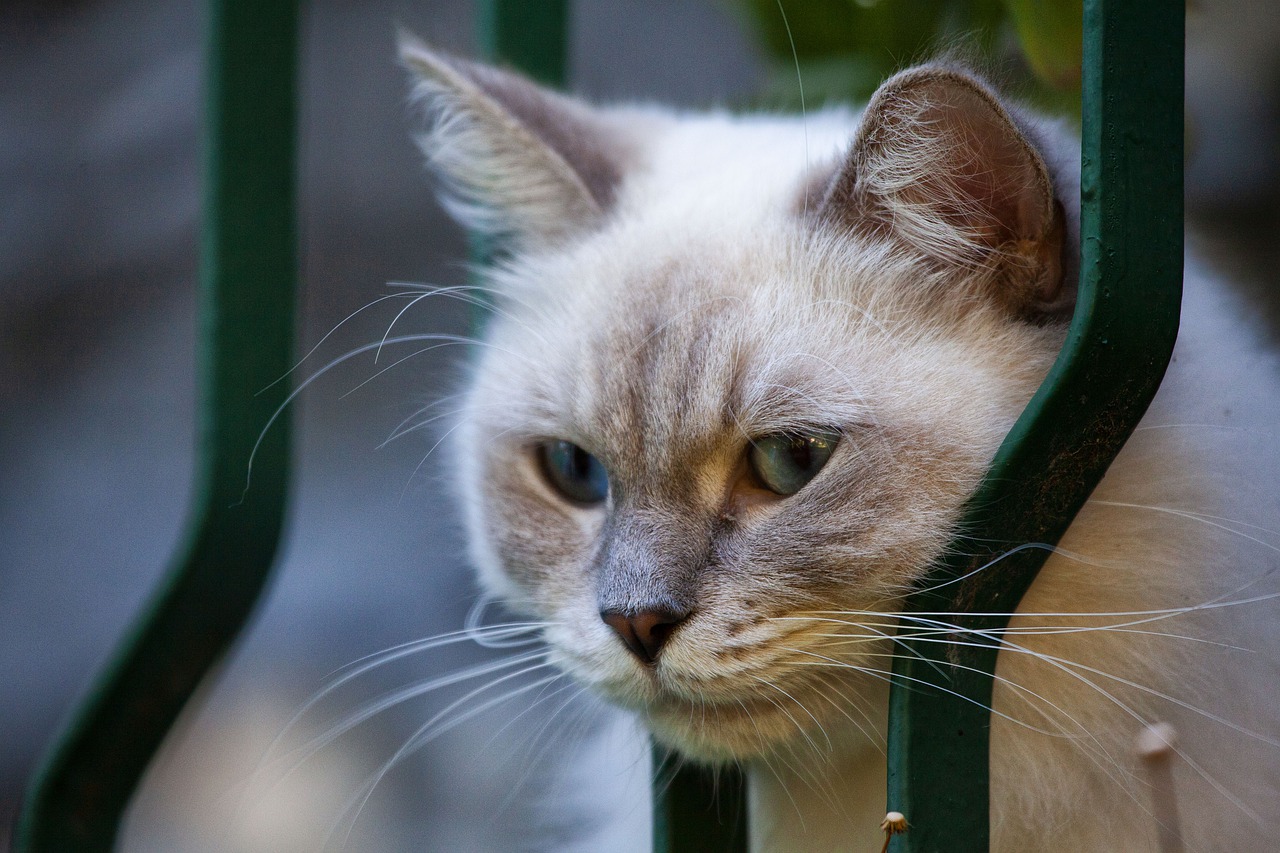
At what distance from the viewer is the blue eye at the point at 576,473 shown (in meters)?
1.40

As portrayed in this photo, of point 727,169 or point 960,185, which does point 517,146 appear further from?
point 960,185

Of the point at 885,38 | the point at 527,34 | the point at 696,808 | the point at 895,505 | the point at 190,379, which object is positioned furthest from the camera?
the point at 190,379

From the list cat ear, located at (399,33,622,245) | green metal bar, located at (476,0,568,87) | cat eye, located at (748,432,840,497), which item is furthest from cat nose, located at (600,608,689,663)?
green metal bar, located at (476,0,568,87)

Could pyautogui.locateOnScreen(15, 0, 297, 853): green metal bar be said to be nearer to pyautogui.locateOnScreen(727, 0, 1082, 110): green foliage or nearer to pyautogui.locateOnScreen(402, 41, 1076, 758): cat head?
pyautogui.locateOnScreen(402, 41, 1076, 758): cat head

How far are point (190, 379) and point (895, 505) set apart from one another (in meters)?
2.88

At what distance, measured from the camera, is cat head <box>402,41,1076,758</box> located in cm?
111

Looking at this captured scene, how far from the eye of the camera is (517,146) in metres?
1.50

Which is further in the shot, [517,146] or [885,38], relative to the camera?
[885,38]

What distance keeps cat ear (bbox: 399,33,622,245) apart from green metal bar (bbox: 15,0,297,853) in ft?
0.85

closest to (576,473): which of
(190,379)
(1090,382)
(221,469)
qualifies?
(221,469)

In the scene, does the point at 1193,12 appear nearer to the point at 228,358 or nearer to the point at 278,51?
the point at 278,51

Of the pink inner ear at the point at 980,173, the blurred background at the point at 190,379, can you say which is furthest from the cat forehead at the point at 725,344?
the blurred background at the point at 190,379

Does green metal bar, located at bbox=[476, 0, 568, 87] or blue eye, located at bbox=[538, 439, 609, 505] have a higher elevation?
green metal bar, located at bbox=[476, 0, 568, 87]

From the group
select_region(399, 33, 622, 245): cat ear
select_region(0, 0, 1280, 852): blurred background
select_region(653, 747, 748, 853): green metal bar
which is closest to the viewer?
select_region(653, 747, 748, 853): green metal bar
